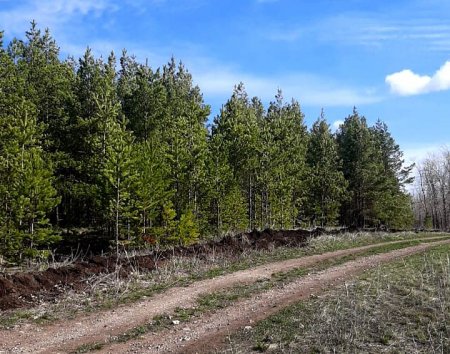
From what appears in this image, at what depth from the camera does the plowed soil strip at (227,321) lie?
7211 mm

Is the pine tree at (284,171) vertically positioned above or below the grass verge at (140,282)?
above

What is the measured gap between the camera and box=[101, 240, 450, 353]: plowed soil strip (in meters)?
7.21

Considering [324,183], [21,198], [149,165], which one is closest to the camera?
[21,198]

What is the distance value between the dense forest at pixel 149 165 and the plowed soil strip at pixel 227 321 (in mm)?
14305

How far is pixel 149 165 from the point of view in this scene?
26.3 m

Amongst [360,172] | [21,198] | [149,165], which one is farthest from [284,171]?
[21,198]

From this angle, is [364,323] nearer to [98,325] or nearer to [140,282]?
[98,325]

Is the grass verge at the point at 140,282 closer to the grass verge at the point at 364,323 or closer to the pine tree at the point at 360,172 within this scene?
the grass verge at the point at 364,323

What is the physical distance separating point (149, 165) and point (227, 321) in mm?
18590

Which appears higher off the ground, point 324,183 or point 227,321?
point 324,183

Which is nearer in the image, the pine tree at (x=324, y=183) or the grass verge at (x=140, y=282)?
the grass verge at (x=140, y=282)

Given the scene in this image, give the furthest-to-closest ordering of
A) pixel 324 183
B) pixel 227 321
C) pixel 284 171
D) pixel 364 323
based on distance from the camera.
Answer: pixel 324 183 → pixel 284 171 → pixel 227 321 → pixel 364 323

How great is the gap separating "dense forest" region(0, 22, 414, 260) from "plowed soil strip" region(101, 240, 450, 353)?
46.9 ft


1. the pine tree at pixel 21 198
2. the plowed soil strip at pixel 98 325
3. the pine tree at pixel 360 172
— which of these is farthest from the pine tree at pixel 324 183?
the plowed soil strip at pixel 98 325
